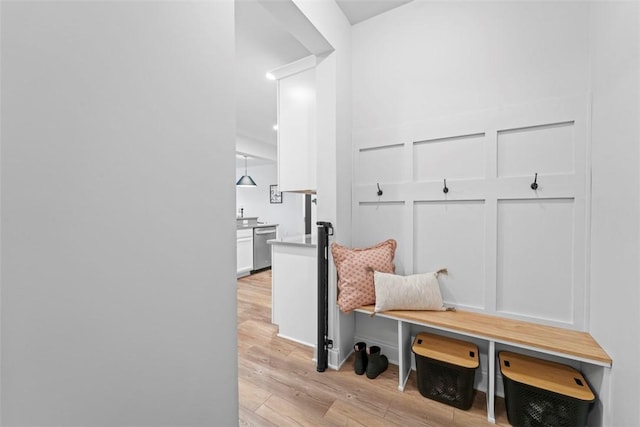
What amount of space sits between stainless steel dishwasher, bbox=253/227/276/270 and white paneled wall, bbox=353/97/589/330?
3.38 metres

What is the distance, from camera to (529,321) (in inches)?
61.2

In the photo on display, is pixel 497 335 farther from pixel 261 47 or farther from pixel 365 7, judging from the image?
pixel 261 47

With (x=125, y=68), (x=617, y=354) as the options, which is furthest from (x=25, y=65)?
(x=617, y=354)

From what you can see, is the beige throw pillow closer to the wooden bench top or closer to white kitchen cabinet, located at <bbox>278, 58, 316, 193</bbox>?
the wooden bench top

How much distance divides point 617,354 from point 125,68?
2.18 metres

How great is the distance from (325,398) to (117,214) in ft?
5.30

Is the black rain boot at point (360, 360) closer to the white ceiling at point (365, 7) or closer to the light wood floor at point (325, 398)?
the light wood floor at point (325, 398)

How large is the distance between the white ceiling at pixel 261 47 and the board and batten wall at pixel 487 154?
0.14 meters

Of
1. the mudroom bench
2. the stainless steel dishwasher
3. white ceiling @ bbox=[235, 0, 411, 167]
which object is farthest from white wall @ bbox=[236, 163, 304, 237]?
the mudroom bench

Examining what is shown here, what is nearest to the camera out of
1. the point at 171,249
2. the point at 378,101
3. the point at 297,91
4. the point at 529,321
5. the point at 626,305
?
the point at 171,249

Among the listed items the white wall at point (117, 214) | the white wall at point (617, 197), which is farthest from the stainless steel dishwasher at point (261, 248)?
the white wall at point (617, 197)

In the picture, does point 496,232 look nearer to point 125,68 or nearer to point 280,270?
point 280,270

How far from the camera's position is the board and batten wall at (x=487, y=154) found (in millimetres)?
1427

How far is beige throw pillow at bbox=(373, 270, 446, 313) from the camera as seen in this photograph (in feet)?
5.61
